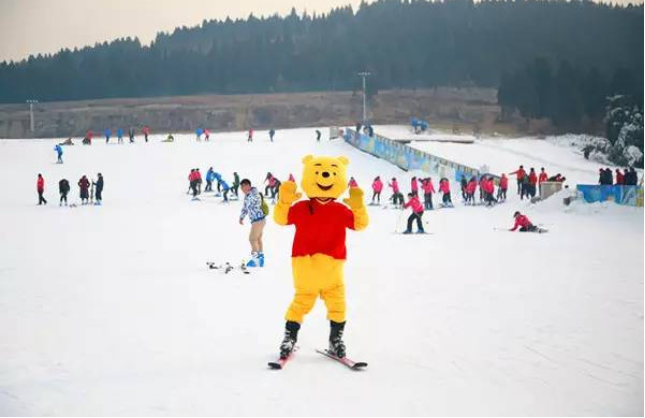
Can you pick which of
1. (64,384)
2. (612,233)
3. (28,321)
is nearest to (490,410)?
(64,384)

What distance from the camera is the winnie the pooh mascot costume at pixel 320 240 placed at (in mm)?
6156

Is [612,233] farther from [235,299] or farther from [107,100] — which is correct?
[107,100]

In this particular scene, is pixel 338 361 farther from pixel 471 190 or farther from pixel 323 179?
pixel 471 190

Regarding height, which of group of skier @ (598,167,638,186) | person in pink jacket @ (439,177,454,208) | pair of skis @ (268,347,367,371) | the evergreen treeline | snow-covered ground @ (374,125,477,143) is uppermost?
the evergreen treeline

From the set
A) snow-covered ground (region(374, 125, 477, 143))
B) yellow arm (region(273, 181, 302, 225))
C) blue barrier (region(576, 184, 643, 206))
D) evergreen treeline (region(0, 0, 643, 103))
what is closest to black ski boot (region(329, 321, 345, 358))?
yellow arm (region(273, 181, 302, 225))

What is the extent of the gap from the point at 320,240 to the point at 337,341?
2.80 feet

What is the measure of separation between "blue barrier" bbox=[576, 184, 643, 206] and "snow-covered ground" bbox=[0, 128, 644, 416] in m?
3.82

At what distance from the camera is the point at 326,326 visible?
7.45 metres

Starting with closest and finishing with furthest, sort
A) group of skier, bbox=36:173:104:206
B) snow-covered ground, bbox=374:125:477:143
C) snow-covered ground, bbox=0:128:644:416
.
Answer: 1. snow-covered ground, bbox=0:128:644:416
2. group of skier, bbox=36:173:104:206
3. snow-covered ground, bbox=374:125:477:143

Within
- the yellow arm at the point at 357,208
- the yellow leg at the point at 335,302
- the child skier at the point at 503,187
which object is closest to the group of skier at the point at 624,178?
the child skier at the point at 503,187

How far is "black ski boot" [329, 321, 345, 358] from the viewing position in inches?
242

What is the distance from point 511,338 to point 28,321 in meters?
4.86

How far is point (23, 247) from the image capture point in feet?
47.3

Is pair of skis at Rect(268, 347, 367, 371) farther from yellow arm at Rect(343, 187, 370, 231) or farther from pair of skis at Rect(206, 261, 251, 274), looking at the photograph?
pair of skis at Rect(206, 261, 251, 274)
